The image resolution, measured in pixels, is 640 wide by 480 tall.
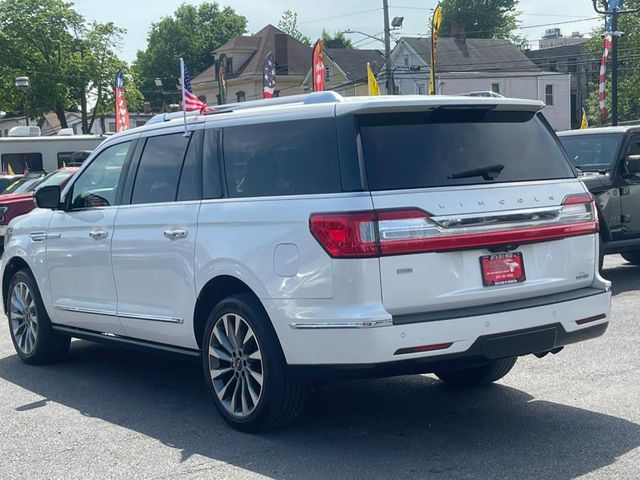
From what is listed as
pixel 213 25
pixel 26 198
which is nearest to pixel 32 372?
pixel 26 198

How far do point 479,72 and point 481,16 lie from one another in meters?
39.7

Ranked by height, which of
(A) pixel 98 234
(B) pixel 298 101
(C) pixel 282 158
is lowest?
(A) pixel 98 234

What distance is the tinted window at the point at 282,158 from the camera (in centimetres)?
546

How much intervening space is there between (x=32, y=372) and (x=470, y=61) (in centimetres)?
5698

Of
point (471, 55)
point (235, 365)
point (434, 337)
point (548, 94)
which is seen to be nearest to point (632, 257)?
point (235, 365)

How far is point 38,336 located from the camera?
8.21 metres

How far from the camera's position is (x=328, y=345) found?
522 centimetres

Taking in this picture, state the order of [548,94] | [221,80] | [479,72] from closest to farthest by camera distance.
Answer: [221,80] → [479,72] → [548,94]

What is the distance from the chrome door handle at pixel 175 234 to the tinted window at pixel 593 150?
7168 millimetres

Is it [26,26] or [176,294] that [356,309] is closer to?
[176,294]

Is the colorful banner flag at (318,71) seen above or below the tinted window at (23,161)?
above

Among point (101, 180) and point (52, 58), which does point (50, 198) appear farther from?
point (52, 58)

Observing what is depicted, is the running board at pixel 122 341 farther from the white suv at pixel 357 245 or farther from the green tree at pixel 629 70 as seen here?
the green tree at pixel 629 70

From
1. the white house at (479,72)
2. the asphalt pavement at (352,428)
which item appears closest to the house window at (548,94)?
the white house at (479,72)
